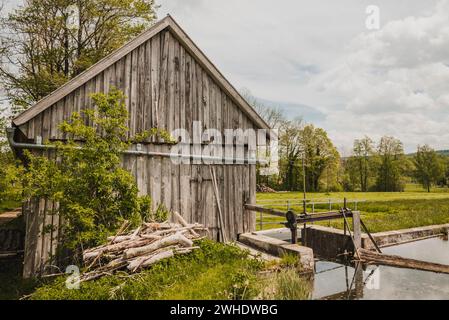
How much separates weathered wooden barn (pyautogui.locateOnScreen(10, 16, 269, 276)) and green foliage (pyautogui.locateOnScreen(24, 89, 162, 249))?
0.84m

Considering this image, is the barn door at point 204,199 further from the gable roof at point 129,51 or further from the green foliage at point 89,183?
the gable roof at point 129,51

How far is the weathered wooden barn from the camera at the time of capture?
871 centimetres

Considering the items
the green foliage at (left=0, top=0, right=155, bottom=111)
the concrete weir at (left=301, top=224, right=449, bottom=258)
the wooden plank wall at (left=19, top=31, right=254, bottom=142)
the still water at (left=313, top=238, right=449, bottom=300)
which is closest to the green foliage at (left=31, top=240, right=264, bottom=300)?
the still water at (left=313, top=238, right=449, bottom=300)

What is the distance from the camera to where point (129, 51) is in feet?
32.5

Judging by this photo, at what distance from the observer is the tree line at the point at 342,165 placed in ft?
177

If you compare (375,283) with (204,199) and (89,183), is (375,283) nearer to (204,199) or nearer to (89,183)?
(204,199)

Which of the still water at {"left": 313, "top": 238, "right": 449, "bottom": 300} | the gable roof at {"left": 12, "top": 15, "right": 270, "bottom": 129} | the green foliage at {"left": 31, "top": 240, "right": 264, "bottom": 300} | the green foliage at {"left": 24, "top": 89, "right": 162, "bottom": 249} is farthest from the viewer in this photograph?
the gable roof at {"left": 12, "top": 15, "right": 270, "bottom": 129}

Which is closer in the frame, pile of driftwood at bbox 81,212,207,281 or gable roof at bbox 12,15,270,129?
pile of driftwood at bbox 81,212,207,281

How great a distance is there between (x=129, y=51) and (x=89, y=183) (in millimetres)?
4493

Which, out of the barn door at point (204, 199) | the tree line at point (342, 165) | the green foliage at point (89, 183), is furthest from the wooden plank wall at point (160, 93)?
the tree line at point (342, 165)

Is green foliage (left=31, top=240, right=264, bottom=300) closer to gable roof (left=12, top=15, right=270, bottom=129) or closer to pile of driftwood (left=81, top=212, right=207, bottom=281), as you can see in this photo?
pile of driftwood (left=81, top=212, right=207, bottom=281)

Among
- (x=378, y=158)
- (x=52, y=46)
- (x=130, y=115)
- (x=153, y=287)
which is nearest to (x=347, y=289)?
(x=153, y=287)

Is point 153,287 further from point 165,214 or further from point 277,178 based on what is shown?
point 277,178

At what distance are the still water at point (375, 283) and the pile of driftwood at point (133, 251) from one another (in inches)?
152
